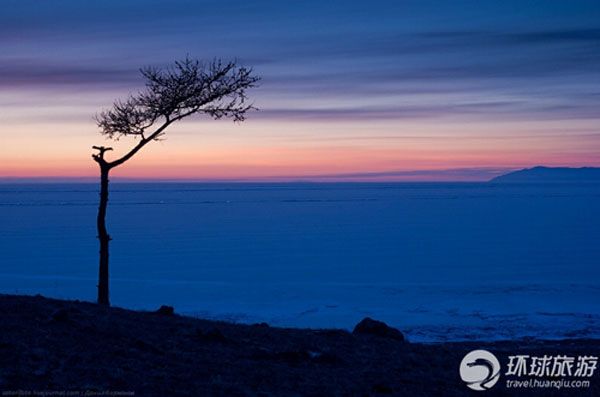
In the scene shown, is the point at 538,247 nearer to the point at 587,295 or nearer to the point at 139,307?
the point at 587,295

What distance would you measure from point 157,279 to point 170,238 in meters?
21.3

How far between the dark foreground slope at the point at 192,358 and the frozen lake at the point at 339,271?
8653 millimetres

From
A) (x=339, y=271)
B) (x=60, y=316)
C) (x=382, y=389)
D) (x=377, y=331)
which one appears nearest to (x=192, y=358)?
(x=60, y=316)

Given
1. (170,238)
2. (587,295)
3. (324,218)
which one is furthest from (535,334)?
(324,218)

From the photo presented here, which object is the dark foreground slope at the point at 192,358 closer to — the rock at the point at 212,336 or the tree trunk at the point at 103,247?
the rock at the point at 212,336

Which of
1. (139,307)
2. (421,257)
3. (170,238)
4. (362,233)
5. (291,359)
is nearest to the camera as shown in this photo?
(291,359)

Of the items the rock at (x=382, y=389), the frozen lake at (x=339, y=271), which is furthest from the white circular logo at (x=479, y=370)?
the frozen lake at (x=339, y=271)

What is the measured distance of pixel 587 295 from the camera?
3494 centimetres

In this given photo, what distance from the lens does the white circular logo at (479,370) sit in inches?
578

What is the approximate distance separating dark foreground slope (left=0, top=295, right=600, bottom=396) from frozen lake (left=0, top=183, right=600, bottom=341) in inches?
341

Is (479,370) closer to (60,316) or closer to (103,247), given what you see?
(60,316)

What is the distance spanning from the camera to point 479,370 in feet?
51.6

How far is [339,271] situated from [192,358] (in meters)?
30.5

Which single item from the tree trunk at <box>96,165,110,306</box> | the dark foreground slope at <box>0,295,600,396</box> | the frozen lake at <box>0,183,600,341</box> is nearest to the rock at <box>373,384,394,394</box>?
the dark foreground slope at <box>0,295,600,396</box>
